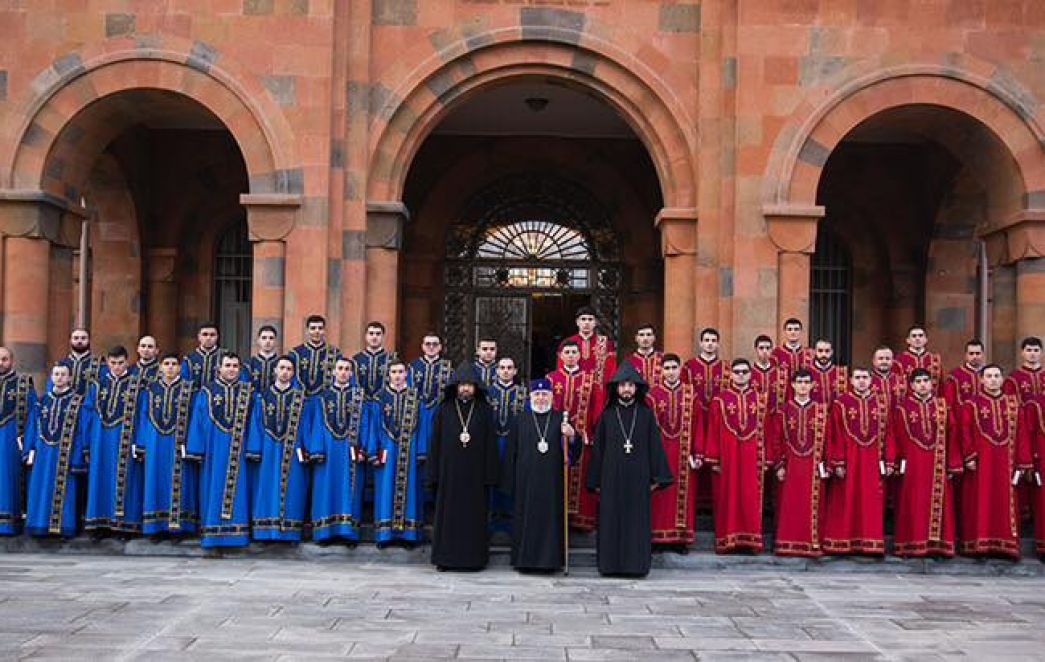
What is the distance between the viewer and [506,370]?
10.7 m

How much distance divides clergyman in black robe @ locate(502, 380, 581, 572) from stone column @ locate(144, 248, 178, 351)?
8.07 meters

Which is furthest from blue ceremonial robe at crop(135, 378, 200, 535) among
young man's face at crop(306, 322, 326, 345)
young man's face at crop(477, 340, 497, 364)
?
young man's face at crop(477, 340, 497, 364)

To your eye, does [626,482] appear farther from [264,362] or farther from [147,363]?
[147,363]

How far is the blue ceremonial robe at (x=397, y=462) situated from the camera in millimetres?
10539

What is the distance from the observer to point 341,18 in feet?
41.8

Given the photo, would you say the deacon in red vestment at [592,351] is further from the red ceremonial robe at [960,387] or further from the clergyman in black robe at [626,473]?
the red ceremonial robe at [960,387]

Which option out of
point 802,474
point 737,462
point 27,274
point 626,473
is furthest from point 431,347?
point 27,274

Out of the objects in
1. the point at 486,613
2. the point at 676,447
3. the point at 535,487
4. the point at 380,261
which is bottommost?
the point at 486,613

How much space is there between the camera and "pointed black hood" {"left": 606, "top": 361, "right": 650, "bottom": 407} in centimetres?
1004

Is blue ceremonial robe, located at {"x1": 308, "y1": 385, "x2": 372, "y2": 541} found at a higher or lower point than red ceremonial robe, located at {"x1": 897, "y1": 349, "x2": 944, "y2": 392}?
lower

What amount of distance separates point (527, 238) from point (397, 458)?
721cm

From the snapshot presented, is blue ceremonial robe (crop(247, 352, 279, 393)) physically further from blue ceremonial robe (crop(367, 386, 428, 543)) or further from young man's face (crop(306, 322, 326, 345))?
blue ceremonial robe (crop(367, 386, 428, 543))

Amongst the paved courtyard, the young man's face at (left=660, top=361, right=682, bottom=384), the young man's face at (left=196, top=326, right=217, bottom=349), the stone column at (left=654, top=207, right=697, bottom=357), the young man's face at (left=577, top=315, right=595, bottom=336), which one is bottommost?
the paved courtyard

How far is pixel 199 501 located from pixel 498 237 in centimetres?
750
